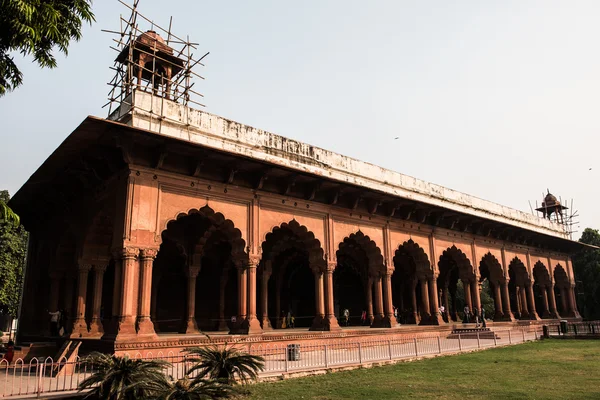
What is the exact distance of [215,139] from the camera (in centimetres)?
1680

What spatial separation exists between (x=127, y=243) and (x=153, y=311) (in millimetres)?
7498

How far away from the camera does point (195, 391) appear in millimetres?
7023

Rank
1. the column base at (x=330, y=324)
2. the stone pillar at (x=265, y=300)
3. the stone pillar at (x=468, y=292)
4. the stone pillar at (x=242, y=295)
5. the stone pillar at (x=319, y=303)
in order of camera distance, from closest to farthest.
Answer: the stone pillar at (x=242, y=295) → the column base at (x=330, y=324) → the stone pillar at (x=319, y=303) → the stone pillar at (x=265, y=300) → the stone pillar at (x=468, y=292)

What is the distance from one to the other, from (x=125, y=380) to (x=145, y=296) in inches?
197

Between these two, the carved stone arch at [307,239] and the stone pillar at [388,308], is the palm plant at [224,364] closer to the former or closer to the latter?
the carved stone arch at [307,239]

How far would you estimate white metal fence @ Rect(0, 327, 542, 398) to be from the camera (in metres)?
8.92

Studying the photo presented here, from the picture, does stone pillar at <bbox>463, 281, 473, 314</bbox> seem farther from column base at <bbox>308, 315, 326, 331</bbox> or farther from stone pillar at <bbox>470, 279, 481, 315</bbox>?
column base at <bbox>308, 315, 326, 331</bbox>

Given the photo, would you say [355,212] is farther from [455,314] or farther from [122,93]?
[455,314]

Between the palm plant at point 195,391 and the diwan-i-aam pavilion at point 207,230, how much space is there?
203 inches

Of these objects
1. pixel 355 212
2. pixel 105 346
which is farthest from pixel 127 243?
pixel 355 212

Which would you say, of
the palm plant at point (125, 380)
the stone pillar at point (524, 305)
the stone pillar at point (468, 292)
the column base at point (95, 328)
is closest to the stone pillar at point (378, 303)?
the stone pillar at point (468, 292)

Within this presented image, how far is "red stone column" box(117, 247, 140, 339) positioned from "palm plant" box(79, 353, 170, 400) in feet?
12.9

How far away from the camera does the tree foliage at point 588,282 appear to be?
128 ft

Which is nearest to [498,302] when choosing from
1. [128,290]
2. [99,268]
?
[99,268]
